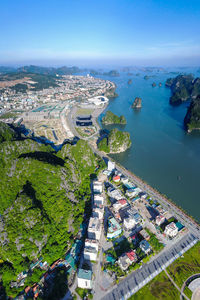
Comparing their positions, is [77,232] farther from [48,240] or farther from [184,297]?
[184,297]

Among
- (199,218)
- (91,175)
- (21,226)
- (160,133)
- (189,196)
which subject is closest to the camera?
(21,226)

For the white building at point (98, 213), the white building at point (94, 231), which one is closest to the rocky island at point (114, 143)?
the white building at point (98, 213)

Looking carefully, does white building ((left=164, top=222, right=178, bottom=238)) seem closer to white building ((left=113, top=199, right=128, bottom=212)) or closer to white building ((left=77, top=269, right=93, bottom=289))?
white building ((left=113, top=199, right=128, bottom=212))

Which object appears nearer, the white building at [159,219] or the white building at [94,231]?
the white building at [94,231]

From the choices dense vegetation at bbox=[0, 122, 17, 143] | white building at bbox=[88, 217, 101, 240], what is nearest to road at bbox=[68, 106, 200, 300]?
white building at bbox=[88, 217, 101, 240]

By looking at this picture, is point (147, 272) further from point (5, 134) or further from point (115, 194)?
point (5, 134)

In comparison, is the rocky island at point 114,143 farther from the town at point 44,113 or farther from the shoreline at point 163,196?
the town at point 44,113

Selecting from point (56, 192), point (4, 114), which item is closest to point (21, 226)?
point (56, 192)
